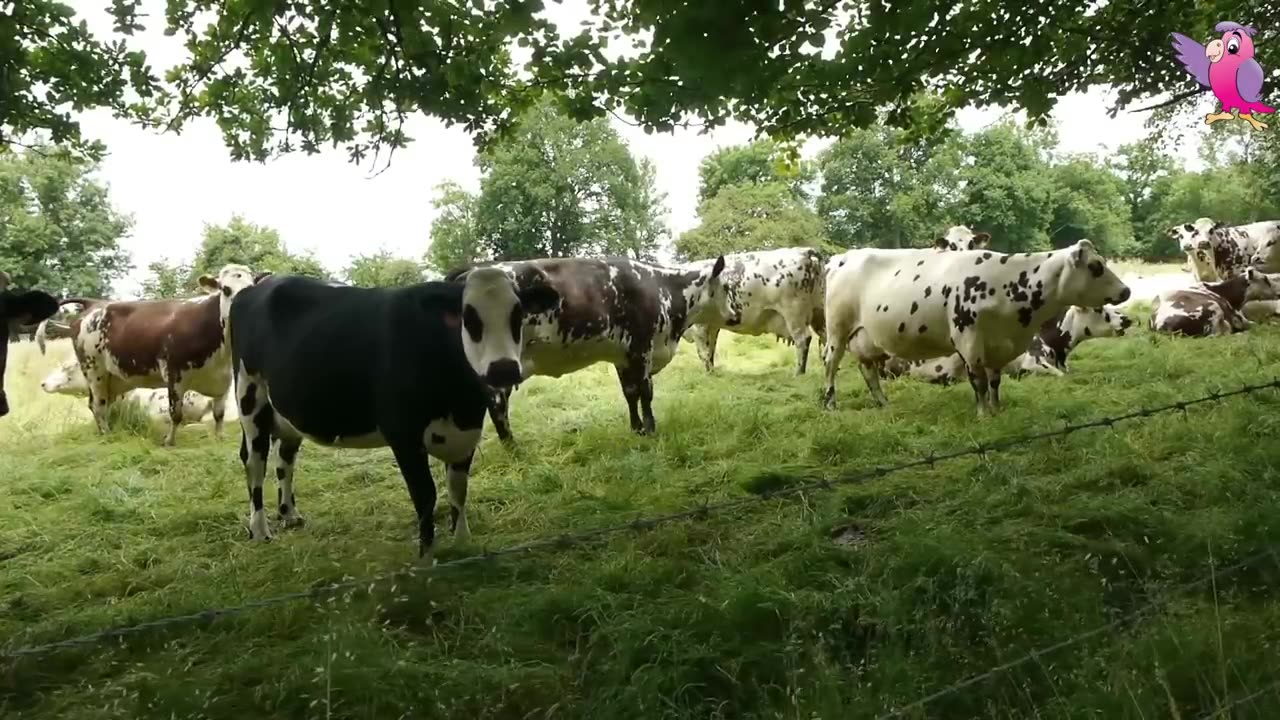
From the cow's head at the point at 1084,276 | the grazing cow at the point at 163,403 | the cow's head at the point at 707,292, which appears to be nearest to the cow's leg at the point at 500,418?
the cow's head at the point at 707,292

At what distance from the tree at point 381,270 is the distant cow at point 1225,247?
14.5 metres

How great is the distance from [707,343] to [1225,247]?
37.3ft

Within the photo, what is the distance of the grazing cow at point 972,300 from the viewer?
726 cm

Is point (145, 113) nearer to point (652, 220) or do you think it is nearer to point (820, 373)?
point (652, 220)

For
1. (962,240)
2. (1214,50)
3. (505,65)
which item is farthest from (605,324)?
(962,240)

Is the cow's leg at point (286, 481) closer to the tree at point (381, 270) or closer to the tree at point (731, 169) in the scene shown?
the tree at point (381, 270)

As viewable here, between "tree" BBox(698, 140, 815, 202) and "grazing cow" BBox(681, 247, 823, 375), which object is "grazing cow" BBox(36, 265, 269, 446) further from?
"tree" BBox(698, 140, 815, 202)

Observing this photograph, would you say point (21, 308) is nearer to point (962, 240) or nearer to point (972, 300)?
point (972, 300)

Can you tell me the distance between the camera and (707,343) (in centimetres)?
1280

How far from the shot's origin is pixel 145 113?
5355 millimetres

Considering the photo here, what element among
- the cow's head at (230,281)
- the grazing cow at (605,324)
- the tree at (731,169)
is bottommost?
the grazing cow at (605,324)

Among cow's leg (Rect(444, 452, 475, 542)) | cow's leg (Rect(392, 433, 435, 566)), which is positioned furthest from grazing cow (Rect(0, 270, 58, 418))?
cow's leg (Rect(444, 452, 475, 542))

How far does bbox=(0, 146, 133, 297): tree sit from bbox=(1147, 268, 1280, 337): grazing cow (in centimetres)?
1689

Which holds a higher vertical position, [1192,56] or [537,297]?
[1192,56]
